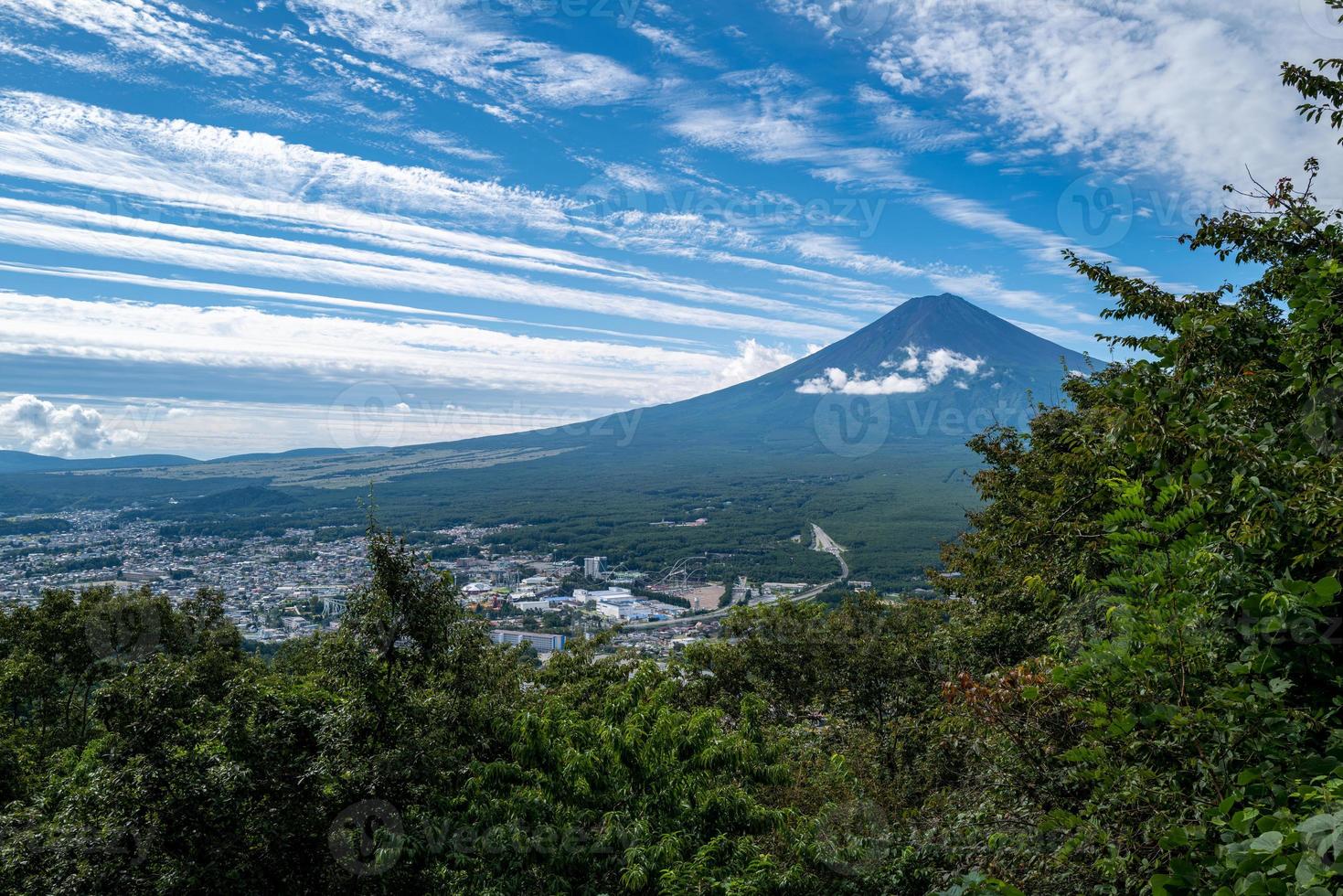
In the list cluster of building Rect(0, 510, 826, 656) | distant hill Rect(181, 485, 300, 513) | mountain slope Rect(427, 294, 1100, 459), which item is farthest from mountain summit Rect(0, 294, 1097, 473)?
cluster of building Rect(0, 510, 826, 656)

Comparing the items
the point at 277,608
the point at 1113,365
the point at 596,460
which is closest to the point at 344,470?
the point at 596,460

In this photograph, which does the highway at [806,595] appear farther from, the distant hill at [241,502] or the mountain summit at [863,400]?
the distant hill at [241,502]

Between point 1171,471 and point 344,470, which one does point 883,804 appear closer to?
point 1171,471

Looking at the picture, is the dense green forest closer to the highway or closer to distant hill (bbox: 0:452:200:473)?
the highway

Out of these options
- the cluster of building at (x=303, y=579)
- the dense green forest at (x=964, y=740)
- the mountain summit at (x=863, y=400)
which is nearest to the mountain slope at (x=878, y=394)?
the mountain summit at (x=863, y=400)

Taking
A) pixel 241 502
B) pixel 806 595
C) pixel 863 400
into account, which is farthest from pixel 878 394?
pixel 241 502

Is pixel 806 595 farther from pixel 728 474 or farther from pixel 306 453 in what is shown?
pixel 306 453
